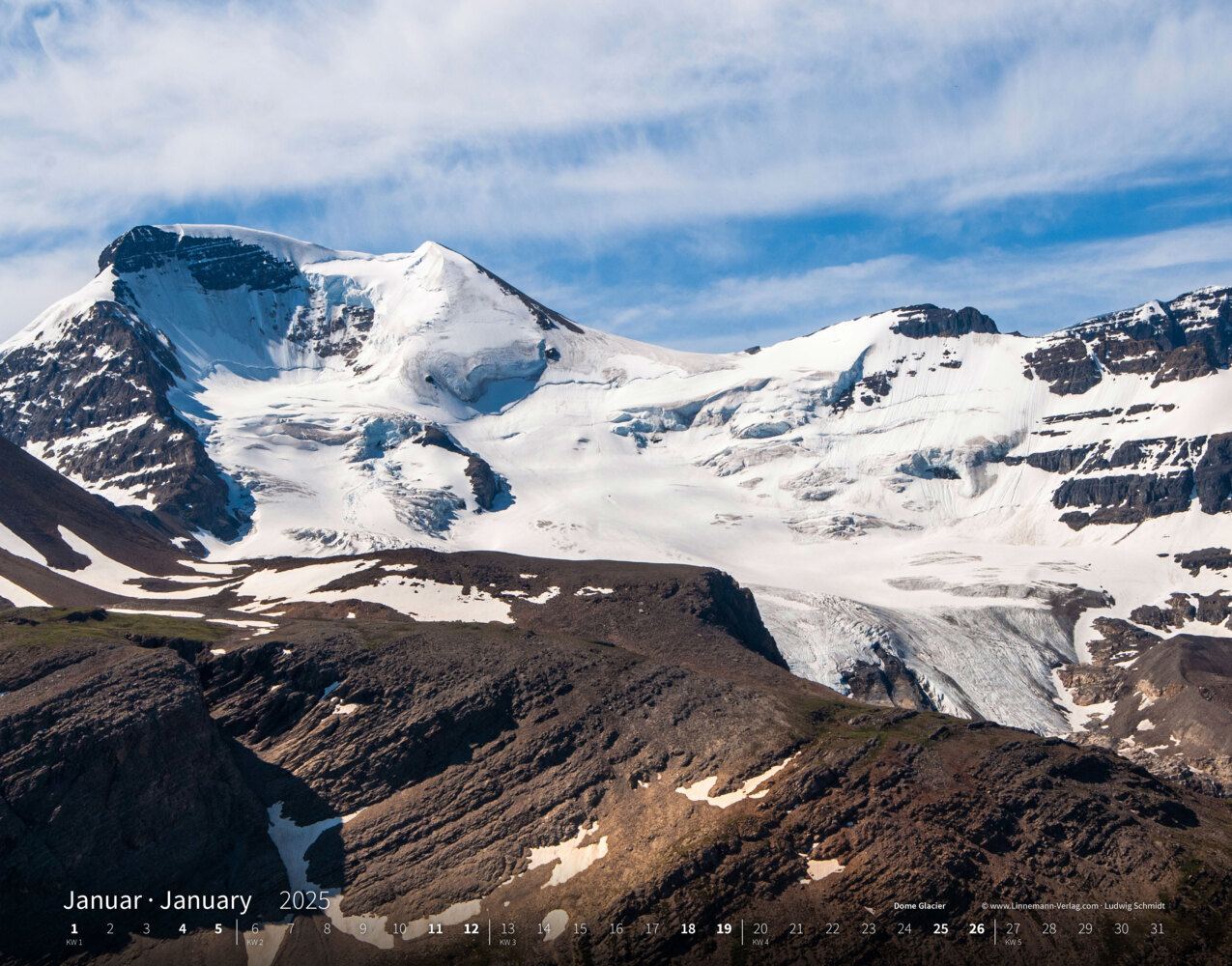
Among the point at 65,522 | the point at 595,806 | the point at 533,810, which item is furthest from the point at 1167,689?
the point at 65,522

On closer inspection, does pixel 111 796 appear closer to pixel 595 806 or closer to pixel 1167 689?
pixel 595 806

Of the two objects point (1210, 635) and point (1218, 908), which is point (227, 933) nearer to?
point (1218, 908)

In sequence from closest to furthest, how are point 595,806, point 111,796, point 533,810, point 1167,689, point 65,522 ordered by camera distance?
1. point 111,796
2. point 533,810
3. point 595,806
4. point 1167,689
5. point 65,522

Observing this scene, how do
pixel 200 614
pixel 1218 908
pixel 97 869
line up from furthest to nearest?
pixel 200 614
pixel 97 869
pixel 1218 908

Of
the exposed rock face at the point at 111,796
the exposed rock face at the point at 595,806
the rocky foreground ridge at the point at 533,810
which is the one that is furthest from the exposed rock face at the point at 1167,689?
the exposed rock face at the point at 111,796

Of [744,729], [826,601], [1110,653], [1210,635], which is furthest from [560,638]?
[1210,635]

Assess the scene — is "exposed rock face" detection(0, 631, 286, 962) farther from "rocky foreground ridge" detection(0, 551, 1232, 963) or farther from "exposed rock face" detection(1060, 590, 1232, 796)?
"exposed rock face" detection(1060, 590, 1232, 796)

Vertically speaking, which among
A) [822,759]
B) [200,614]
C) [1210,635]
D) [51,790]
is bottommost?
[1210,635]

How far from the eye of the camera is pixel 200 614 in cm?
11288

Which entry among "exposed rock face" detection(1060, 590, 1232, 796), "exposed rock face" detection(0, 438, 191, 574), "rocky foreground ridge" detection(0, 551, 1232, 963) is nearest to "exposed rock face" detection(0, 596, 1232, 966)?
"rocky foreground ridge" detection(0, 551, 1232, 963)

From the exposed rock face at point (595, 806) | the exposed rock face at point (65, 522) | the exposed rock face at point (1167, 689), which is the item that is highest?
the exposed rock face at point (65, 522)

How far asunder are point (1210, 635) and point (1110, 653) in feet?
56.2

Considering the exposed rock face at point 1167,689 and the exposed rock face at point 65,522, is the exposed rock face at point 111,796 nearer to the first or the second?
the exposed rock face at point 65,522

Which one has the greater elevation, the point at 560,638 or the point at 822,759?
the point at 560,638
